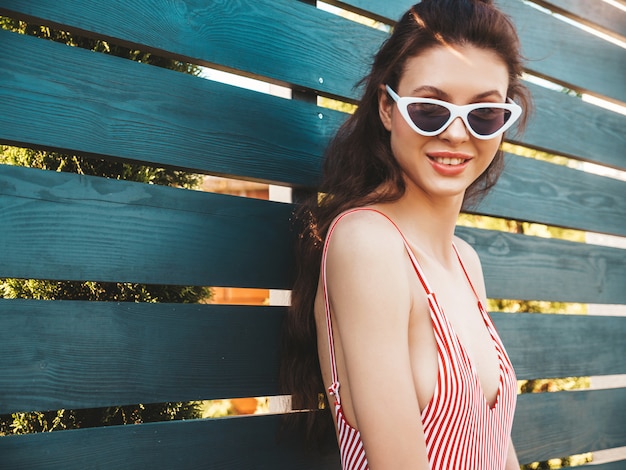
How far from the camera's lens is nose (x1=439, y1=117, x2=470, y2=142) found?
64.7 inches

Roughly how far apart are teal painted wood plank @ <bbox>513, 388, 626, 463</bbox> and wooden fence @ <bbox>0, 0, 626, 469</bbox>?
103 centimetres

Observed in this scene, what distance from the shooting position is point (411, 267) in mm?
1653

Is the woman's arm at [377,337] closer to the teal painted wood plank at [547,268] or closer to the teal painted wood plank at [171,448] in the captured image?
the teal painted wood plank at [171,448]

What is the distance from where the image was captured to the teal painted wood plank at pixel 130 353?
1.43 meters

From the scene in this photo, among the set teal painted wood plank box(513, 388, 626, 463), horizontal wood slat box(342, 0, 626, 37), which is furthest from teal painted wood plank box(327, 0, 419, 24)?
teal painted wood plank box(513, 388, 626, 463)

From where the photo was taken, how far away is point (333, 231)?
1.63 metres

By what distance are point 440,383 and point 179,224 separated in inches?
27.2

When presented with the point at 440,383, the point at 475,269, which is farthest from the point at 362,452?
the point at 475,269

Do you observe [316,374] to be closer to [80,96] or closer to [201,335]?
[201,335]

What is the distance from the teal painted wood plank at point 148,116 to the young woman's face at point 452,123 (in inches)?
12.9

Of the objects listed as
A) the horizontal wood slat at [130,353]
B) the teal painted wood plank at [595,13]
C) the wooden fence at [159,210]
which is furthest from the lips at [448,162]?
the teal painted wood plank at [595,13]

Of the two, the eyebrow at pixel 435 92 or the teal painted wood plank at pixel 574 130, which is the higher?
the teal painted wood plank at pixel 574 130

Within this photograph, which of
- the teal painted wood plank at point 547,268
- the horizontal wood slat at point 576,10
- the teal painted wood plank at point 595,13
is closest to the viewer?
the horizontal wood slat at point 576,10

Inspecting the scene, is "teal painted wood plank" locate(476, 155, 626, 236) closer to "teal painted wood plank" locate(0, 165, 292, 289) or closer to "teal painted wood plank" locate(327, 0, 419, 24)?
"teal painted wood plank" locate(327, 0, 419, 24)
